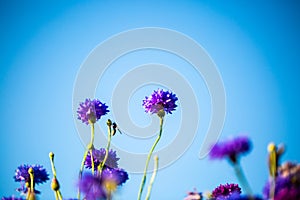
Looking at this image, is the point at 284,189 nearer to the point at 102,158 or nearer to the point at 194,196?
the point at 194,196

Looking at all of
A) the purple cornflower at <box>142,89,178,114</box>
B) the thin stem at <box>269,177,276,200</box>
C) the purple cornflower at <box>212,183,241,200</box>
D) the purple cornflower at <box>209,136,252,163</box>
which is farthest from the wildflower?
the thin stem at <box>269,177,276,200</box>

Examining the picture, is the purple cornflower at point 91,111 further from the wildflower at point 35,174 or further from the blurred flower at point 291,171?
the blurred flower at point 291,171

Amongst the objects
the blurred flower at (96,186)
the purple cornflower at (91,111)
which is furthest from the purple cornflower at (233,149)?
the purple cornflower at (91,111)

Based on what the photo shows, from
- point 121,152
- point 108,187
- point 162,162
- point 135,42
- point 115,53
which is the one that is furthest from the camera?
point 135,42

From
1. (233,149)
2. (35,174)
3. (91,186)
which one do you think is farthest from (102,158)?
(233,149)

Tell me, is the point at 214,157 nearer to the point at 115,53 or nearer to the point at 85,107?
the point at 85,107

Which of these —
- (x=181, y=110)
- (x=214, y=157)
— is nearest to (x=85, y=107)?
(x=181, y=110)
